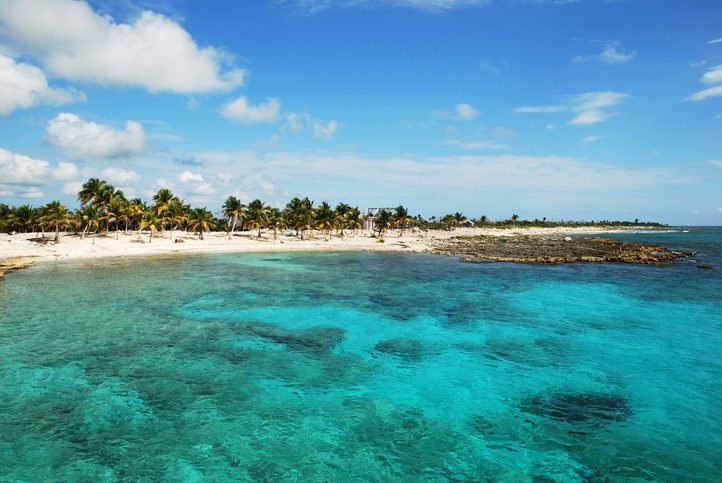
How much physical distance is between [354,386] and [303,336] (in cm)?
759

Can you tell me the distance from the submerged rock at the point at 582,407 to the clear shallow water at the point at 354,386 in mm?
80

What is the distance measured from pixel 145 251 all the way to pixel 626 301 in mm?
66769

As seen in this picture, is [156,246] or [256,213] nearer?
[156,246]

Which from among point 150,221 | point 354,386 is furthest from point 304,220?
point 354,386

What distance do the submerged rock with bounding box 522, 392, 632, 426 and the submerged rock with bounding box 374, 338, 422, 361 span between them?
21.7ft

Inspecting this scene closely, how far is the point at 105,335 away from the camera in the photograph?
22672 mm

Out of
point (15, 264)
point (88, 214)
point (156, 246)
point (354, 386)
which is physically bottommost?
point (354, 386)

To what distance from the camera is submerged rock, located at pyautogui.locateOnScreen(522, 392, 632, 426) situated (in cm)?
1449

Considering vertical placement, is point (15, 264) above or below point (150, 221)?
below

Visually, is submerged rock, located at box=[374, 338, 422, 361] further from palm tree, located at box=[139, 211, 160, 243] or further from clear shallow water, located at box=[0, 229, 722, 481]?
palm tree, located at box=[139, 211, 160, 243]

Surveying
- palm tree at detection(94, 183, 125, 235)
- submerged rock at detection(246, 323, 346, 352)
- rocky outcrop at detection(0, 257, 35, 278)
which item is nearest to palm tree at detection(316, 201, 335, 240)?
palm tree at detection(94, 183, 125, 235)

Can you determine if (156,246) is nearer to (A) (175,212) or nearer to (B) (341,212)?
(A) (175,212)

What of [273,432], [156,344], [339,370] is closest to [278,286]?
[156,344]

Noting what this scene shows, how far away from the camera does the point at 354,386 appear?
17.0 meters
